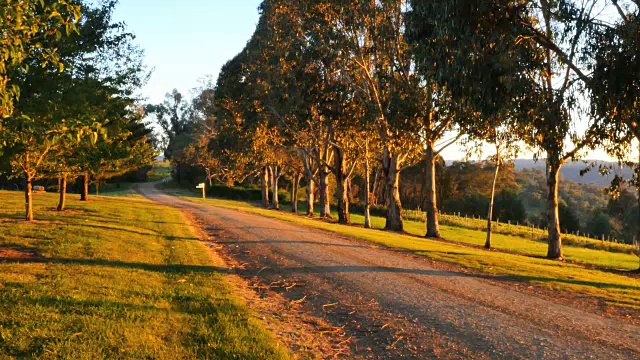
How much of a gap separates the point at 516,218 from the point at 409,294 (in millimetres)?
68497

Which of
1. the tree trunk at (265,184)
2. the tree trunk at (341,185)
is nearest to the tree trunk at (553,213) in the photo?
the tree trunk at (341,185)

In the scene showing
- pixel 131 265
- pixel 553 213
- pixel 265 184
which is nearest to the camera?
pixel 131 265

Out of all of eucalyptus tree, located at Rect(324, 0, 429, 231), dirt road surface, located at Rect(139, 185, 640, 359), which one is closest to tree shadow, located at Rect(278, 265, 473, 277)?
dirt road surface, located at Rect(139, 185, 640, 359)

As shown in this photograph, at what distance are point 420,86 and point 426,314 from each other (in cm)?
1686

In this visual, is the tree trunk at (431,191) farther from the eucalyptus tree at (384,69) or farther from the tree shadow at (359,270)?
the tree shadow at (359,270)


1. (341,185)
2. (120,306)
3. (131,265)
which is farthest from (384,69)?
(120,306)

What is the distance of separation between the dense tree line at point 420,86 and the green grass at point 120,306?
343 inches

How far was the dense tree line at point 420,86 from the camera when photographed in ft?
44.8

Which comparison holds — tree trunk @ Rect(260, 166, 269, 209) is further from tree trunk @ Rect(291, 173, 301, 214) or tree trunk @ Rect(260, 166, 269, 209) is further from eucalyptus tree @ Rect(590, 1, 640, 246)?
eucalyptus tree @ Rect(590, 1, 640, 246)

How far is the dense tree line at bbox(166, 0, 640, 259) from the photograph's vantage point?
1366 cm

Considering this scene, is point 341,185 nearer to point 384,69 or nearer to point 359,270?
point 384,69

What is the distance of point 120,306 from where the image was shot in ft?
22.9

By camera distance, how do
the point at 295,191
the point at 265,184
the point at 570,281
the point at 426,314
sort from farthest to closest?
the point at 265,184, the point at 295,191, the point at 570,281, the point at 426,314

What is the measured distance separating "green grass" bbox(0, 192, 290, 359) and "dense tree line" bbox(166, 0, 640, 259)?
8710mm
